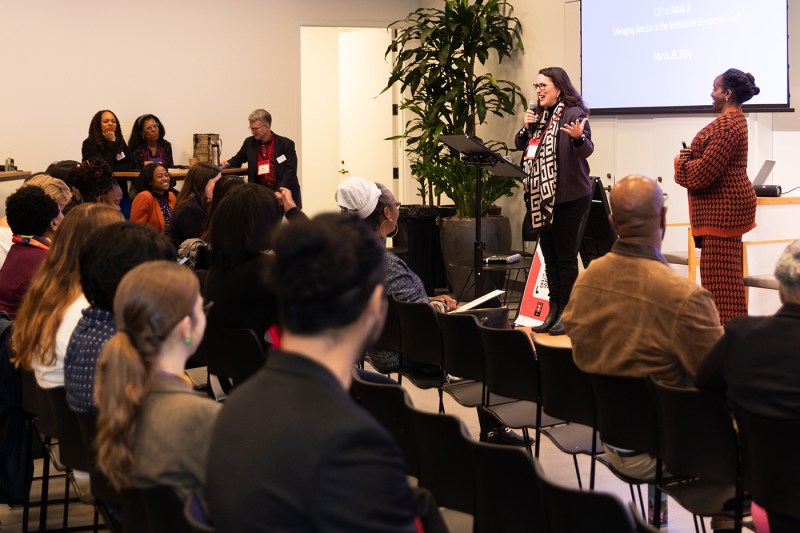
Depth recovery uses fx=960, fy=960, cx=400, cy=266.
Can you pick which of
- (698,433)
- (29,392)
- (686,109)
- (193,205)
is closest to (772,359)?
(698,433)

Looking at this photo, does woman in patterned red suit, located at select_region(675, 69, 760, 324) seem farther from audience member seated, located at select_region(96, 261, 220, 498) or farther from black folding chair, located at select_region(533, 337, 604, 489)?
audience member seated, located at select_region(96, 261, 220, 498)

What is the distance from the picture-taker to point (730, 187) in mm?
5496

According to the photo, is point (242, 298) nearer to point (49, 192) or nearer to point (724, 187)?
point (49, 192)

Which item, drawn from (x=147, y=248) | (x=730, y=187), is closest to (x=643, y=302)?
(x=147, y=248)

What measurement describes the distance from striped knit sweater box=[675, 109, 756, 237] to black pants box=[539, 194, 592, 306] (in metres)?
0.63

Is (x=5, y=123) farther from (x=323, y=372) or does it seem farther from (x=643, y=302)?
(x=323, y=372)

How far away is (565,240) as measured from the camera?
5.61 m

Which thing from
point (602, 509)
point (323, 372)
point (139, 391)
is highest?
point (323, 372)

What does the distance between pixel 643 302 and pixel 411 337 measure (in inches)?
54.4

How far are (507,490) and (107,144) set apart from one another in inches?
305

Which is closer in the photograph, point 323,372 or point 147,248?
point 323,372

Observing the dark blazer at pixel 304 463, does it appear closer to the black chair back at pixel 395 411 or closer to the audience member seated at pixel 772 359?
the black chair back at pixel 395 411

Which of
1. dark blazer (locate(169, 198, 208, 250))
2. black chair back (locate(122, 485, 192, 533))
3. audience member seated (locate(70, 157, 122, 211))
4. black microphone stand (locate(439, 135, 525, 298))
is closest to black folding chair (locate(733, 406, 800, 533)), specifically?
black chair back (locate(122, 485, 192, 533))

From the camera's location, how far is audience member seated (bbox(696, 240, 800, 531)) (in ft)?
7.89
